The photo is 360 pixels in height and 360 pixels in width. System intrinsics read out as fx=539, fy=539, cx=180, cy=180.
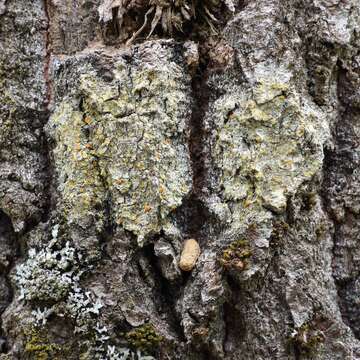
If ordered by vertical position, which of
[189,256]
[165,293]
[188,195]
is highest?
[188,195]

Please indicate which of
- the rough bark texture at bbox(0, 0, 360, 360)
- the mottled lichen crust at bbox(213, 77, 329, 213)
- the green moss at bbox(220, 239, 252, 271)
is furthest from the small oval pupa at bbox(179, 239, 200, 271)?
the mottled lichen crust at bbox(213, 77, 329, 213)

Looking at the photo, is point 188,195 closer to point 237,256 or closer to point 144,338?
point 237,256

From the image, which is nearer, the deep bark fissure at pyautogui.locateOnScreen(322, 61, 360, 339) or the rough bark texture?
Answer: the rough bark texture

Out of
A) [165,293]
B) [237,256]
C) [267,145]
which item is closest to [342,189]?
[267,145]

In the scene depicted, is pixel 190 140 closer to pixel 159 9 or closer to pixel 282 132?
pixel 282 132

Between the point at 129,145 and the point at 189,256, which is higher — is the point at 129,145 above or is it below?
above

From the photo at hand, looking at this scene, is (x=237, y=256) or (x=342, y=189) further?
(x=342, y=189)

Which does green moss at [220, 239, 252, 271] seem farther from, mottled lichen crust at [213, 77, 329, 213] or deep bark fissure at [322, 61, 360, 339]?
deep bark fissure at [322, 61, 360, 339]
